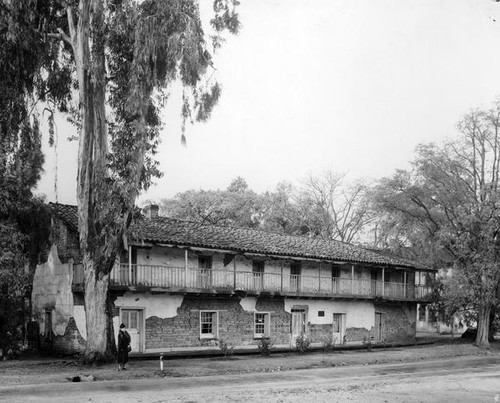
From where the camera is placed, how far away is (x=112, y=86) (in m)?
24.4

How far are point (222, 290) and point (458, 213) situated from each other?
15335 mm

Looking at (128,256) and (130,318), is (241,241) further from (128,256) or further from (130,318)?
(130,318)

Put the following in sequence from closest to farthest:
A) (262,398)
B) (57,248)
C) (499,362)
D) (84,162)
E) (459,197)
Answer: (262,398) → (84,162) → (499,362) → (57,248) → (459,197)

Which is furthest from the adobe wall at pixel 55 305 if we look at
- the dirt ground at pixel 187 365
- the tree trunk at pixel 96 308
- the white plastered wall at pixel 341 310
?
the white plastered wall at pixel 341 310

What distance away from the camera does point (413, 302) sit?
41.6 meters

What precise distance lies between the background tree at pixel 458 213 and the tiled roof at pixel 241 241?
9.55 ft

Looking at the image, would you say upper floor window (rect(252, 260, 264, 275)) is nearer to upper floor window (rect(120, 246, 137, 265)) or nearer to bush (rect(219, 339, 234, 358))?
bush (rect(219, 339, 234, 358))

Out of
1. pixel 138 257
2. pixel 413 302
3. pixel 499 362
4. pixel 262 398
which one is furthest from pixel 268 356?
pixel 413 302

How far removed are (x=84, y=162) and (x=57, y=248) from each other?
8.26m

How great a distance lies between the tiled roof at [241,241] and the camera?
98.6ft

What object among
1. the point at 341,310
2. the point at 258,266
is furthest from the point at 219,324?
the point at 341,310

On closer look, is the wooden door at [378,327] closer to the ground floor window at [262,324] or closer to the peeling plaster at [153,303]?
the ground floor window at [262,324]

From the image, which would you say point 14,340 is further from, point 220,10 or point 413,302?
point 413,302

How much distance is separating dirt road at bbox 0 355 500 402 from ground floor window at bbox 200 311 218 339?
32.3ft
